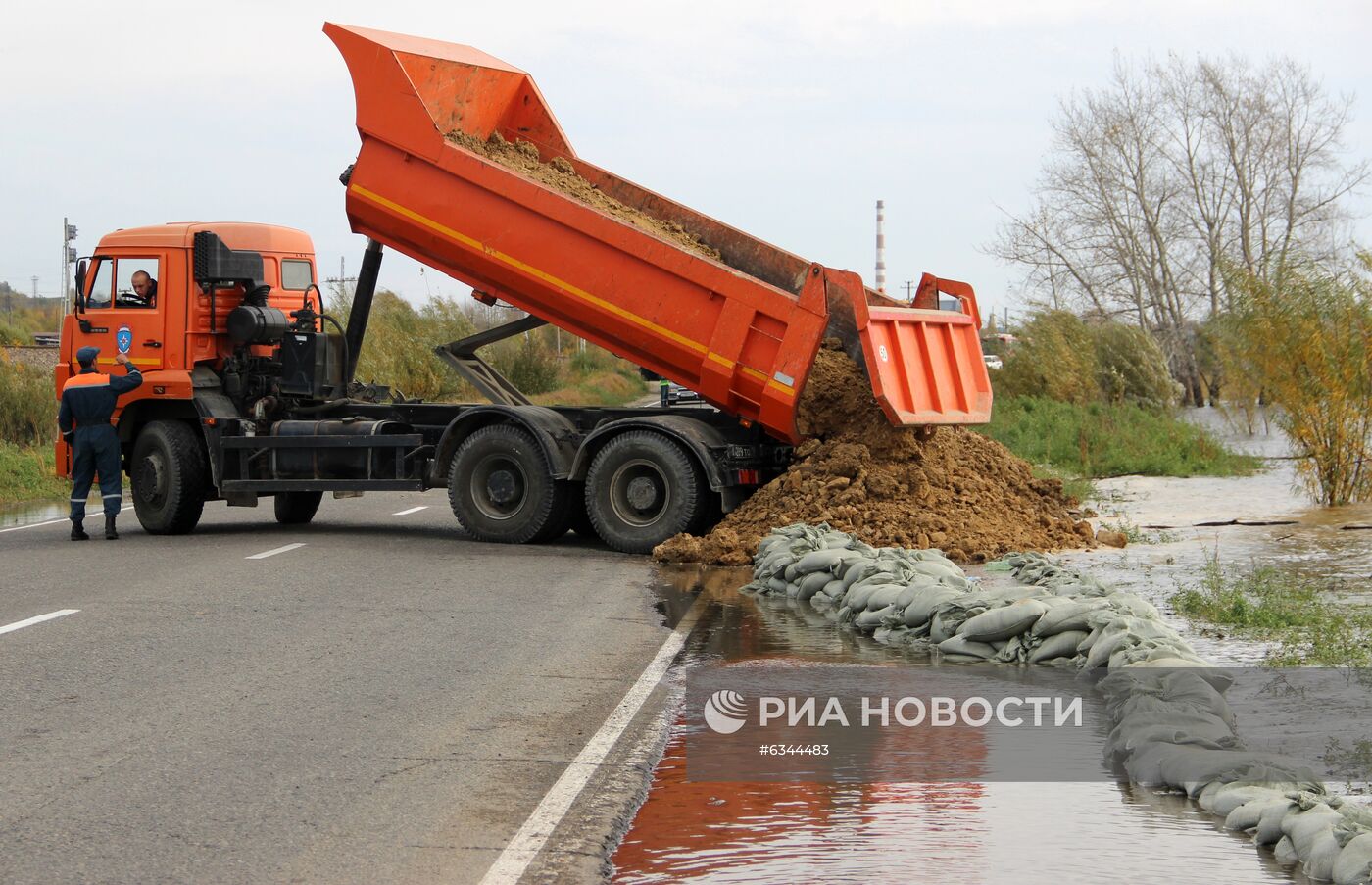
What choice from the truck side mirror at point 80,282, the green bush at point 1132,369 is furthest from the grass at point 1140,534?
the green bush at point 1132,369

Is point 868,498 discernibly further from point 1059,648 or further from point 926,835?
point 926,835

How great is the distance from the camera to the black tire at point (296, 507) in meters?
17.7

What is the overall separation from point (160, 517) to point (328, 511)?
11.3ft

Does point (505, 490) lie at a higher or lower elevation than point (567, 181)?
lower

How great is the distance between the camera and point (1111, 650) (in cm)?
809

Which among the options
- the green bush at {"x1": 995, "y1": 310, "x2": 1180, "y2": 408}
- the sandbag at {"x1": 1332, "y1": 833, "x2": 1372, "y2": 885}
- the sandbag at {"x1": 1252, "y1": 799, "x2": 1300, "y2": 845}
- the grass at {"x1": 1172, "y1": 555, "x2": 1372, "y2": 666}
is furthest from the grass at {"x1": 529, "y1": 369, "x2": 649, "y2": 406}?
the sandbag at {"x1": 1332, "y1": 833, "x2": 1372, "y2": 885}

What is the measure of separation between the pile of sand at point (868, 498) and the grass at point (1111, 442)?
8788 millimetres

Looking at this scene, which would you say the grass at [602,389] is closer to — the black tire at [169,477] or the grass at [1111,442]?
the grass at [1111,442]

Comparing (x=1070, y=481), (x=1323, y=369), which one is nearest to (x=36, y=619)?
(x=1323, y=369)

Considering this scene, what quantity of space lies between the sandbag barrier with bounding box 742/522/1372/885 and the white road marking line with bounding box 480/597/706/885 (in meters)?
1.68

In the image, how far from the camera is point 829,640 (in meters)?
9.56

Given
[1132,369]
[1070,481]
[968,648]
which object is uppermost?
[1132,369]

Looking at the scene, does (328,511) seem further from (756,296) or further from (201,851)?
(201,851)

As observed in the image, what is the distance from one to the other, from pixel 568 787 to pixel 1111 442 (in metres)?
20.1
